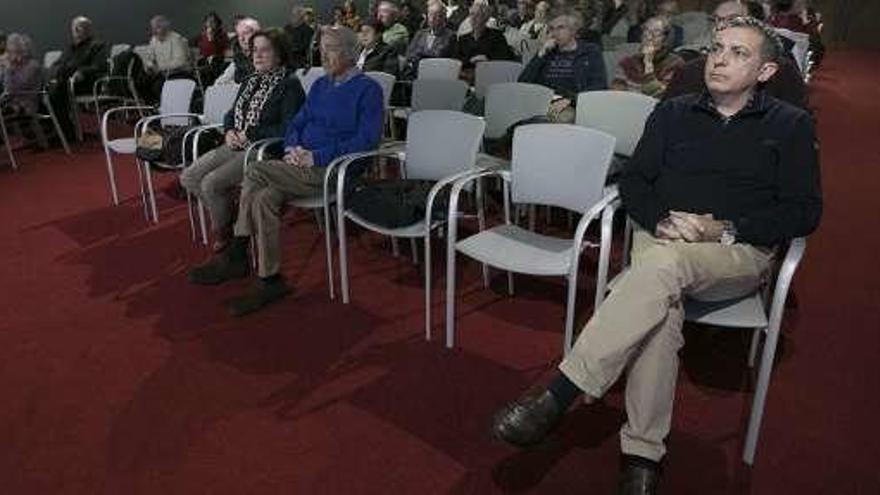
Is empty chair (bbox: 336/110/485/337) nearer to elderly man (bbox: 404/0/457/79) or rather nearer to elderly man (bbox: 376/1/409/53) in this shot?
elderly man (bbox: 404/0/457/79)

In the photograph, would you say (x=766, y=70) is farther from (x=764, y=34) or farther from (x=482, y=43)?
(x=482, y=43)

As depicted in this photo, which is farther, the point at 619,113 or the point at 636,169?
the point at 619,113

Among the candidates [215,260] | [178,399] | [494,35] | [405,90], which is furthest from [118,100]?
[178,399]

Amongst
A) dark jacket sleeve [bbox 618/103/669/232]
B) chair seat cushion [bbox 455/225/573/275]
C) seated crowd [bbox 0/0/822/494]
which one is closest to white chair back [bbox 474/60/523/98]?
seated crowd [bbox 0/0/822/494]

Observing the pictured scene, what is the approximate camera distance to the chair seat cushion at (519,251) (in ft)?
7.54

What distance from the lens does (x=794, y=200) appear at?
79.2 inches

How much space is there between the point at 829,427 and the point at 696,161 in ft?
3.06

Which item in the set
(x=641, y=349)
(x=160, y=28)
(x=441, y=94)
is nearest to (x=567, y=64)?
(x=441, y=94)

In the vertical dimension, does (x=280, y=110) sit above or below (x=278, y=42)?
below

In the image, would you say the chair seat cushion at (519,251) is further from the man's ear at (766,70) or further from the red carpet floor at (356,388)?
the man's ear at (766,70)

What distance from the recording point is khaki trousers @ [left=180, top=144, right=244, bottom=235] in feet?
10.9

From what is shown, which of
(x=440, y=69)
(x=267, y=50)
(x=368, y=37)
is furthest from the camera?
(x=368, y=37)

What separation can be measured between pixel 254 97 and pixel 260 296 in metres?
1.11

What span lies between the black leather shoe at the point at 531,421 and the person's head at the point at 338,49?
1963 mm
